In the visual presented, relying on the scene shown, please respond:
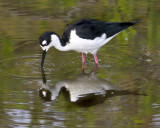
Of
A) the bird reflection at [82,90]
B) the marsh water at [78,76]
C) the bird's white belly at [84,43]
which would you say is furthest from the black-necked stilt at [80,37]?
the bird reflection at [82,90]

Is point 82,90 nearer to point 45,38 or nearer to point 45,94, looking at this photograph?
point 45,94

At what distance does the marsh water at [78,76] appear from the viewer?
5.40 meters

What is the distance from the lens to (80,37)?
6.87 m

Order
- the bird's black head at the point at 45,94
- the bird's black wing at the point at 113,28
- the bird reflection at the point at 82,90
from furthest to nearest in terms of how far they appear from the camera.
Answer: the bird's black wing at the point at 113,28
the bird's black head at the point at 45,94
the bird reflection at the point at 82,90

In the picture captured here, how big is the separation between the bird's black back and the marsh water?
0.49 meters

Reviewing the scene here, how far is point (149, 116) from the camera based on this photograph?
5.38 meters

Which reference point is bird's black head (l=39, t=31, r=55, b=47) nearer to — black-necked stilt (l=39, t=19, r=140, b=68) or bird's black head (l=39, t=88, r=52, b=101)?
black-necked stilt (l=39, t=19, r=140, b=68)

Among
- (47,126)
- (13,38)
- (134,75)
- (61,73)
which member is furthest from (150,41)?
Answer: (47,126)

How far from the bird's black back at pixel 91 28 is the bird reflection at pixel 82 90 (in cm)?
73

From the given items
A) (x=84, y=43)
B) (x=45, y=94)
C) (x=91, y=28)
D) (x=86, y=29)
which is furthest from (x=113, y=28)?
(x=45, y=94)

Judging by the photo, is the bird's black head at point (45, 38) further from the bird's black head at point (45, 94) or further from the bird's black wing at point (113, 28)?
the bird's black wing at point (113, 28)

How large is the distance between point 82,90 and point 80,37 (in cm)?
105

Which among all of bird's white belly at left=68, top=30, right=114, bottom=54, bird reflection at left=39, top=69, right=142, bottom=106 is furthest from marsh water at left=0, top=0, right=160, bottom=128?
bird's white belly at left=68, top=30, right=114, bottom=54

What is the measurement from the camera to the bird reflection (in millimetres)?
5922
